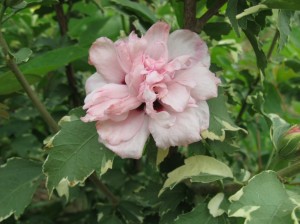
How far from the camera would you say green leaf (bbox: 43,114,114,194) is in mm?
704

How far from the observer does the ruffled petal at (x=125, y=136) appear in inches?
27.0

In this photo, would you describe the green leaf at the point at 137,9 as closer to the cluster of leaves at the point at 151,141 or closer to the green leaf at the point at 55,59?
the cluster of leaves at the point at 151,141

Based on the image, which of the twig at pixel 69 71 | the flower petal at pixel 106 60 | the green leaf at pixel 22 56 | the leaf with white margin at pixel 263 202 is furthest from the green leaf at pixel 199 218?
the twig at pixel 69 71

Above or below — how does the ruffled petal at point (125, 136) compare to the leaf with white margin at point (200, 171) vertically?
above

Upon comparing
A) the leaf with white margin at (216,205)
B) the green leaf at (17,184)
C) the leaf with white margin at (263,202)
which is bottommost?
the green leaf at (17,184)

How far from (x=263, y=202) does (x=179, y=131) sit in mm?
154

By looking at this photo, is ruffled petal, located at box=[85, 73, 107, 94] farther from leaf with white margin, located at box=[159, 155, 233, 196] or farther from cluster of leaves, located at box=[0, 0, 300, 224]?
leaf with white margin, located at box=[159, 155, 233, 196]

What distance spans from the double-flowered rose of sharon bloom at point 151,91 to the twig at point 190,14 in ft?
0.38

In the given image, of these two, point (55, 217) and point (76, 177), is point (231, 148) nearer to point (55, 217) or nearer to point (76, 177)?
point (76, 177)

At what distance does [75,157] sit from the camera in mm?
715

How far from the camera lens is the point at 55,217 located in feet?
4.17

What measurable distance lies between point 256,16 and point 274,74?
0.47 m

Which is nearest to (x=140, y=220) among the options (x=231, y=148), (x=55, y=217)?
(x=231, y=148)

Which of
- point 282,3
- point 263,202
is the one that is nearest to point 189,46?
point 282,3
